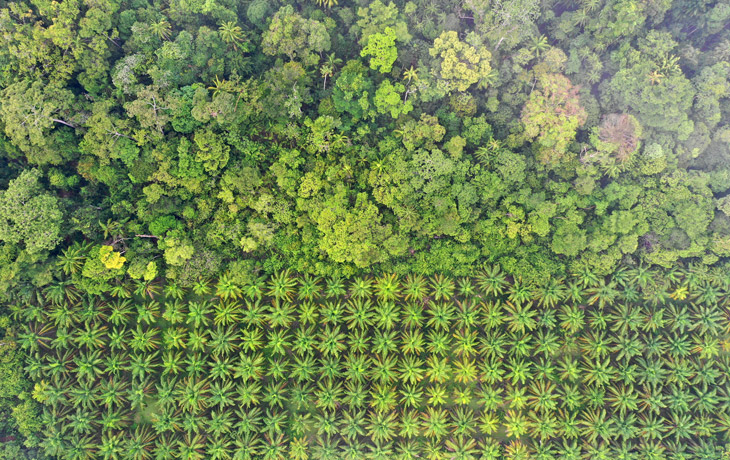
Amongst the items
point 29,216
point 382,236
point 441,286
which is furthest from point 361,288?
point 29,216

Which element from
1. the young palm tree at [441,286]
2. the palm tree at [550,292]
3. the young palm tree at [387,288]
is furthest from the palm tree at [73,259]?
the palm tree at [550,292]

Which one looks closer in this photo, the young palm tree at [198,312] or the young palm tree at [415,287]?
the young palm tree at [198,312]

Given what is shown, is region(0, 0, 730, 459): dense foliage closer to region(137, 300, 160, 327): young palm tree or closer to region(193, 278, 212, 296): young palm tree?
region(193, 278, 212, 296): young palm tree

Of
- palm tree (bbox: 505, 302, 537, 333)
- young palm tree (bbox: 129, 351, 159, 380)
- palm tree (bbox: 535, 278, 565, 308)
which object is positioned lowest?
young palm tree (bbox: 129, 351, 159, 380)

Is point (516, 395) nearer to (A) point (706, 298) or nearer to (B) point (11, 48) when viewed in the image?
(A) point (706, 298)

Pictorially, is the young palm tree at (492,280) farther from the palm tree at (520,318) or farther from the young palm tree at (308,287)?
the young palm tree at (308,287)

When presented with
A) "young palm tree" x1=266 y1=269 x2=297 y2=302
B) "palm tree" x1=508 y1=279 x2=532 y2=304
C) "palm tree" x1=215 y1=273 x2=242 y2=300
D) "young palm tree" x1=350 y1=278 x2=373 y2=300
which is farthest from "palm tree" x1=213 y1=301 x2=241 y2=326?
"palm tree" x1=508 y1=279 x2=532 y2=304
